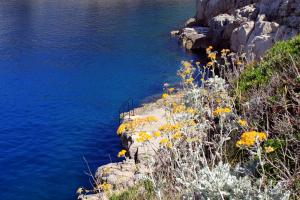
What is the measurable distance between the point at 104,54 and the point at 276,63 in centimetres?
3789

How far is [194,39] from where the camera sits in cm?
5147

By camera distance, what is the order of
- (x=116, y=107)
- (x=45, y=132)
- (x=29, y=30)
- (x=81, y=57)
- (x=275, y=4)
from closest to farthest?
1. (x=45, y=132)
2. (x=116, y=107)
3. (x=275, y=4)
4. (x=81, y=57)
5. (x=29, y=30)

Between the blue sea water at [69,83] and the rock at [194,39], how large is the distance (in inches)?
53.8

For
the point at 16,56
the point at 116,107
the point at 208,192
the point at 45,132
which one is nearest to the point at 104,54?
the point at 16,56

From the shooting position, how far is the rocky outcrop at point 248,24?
1293 inches

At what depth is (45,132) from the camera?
30.2 meters

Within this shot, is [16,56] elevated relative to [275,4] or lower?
lower

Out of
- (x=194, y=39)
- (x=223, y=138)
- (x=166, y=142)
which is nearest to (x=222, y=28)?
(x=194, y=39)

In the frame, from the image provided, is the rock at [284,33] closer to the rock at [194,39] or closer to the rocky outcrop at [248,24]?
the rocky outcrop at [248,24]

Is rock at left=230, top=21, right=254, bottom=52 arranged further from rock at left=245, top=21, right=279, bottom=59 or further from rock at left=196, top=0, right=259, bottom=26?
rock at left=196, top=0, right=259, bottom=26

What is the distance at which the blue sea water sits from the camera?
25.5 m

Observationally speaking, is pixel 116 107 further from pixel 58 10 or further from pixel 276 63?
pixel 58 10

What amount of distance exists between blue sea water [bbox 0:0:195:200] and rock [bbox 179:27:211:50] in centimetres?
137

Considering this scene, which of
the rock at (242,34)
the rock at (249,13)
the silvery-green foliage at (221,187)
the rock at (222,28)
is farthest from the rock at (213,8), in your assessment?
the silvery-green foliage at (221,187)
